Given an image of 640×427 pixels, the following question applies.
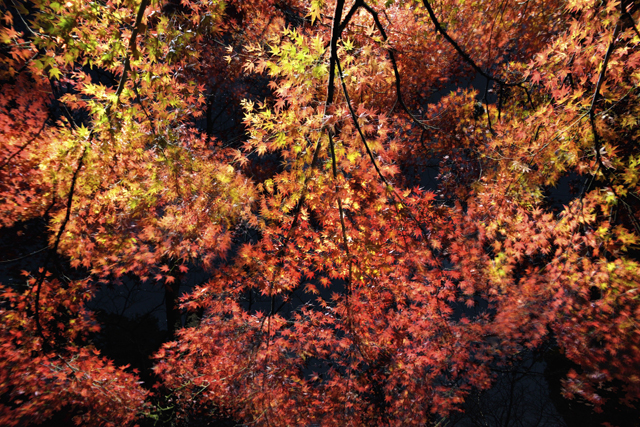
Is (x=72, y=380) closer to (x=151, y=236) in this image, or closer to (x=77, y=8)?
(x=151, y=236)

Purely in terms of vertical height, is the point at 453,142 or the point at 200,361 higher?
the point at 453,142

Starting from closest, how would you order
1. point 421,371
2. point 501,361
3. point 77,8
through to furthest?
point 77,8
point 421,371
point 501,361

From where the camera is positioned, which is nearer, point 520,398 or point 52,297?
point 52,297

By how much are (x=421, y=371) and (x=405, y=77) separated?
35.0ft

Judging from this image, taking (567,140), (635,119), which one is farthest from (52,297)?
(635,119)

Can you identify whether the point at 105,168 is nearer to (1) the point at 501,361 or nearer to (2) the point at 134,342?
(2) the point at 134,342

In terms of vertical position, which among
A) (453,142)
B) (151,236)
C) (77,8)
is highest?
(453,142)

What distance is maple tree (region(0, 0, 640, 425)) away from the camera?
403 cm

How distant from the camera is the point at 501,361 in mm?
7879

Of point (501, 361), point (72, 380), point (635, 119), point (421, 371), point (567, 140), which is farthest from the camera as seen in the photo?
point (501, 361)

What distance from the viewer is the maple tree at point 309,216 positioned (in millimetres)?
4027

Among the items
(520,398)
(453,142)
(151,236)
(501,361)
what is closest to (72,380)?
(151,236)

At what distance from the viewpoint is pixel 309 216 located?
6.96 m

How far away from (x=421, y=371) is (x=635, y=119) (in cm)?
598
